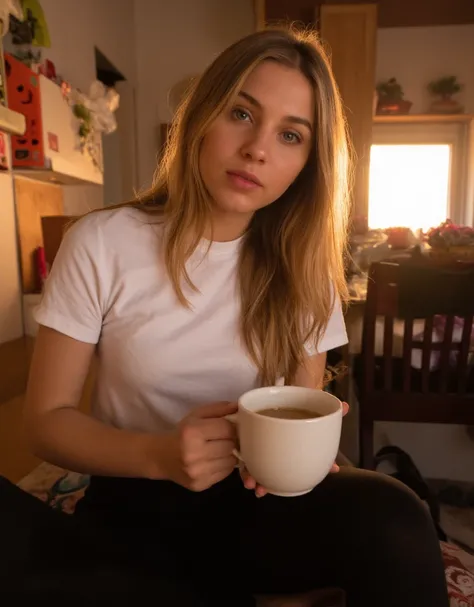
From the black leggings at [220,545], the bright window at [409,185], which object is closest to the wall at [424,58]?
the bright window at [409,185]

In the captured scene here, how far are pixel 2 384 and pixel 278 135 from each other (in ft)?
3.48

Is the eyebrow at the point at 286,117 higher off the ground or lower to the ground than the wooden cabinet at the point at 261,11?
lower

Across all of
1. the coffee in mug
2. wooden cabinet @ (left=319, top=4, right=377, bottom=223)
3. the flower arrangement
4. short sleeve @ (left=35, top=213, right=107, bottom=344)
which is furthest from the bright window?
the coffee in mug

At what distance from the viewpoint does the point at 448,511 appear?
5.37 ft

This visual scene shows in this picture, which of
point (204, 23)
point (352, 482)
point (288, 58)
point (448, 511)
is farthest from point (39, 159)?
point (204, 23)

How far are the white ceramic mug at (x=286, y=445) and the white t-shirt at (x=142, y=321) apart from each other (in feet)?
0.75

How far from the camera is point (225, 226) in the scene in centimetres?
83

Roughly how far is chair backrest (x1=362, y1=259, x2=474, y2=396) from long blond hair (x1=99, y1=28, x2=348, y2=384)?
39 centimetres

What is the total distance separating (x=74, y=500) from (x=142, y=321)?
50 centimetres

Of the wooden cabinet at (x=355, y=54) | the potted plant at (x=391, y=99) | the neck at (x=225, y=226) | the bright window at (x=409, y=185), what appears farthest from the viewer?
the bright window at (x=409, y=185)

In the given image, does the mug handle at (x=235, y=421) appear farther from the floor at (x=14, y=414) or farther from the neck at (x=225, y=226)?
the floor at (x=14, y=414)

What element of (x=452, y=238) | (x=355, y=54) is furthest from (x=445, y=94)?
(x=452, y=238)

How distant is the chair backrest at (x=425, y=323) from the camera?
48.8 inches

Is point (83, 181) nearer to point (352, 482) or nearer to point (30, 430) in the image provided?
point (30, 430)
